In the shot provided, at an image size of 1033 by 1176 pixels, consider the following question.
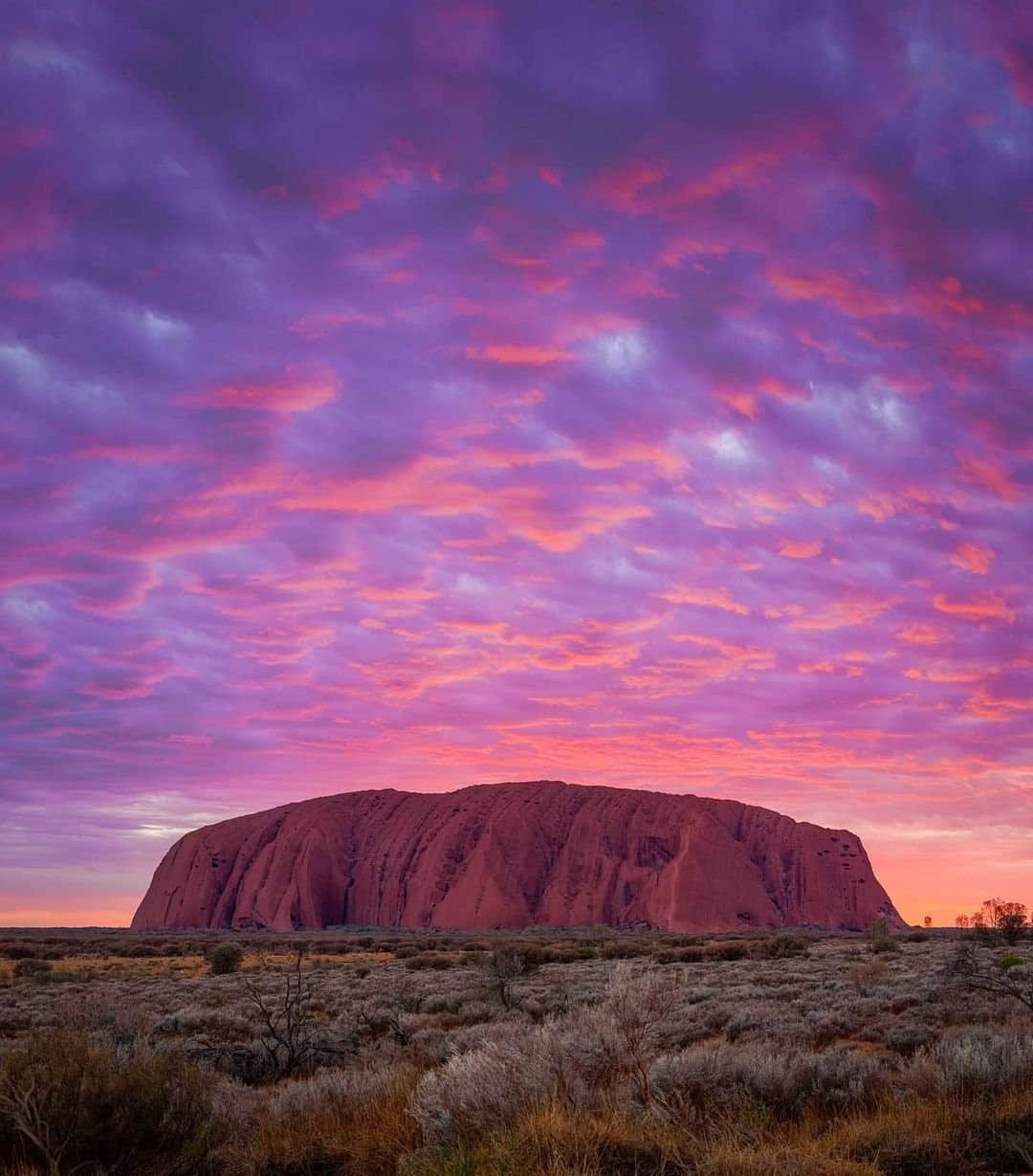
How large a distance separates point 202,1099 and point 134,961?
4225 centimetres

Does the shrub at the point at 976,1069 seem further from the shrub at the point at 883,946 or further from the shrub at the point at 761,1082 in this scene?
the shrub at the point at 883,946

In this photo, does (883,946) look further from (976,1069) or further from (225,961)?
(976,1069)

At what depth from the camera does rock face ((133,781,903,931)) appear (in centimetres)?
10012

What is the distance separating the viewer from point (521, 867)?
107 m

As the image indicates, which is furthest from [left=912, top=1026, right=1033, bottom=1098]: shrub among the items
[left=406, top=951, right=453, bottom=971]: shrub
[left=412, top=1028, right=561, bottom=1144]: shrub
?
[left=406, top=951, right=453, bottom=971]: shrub

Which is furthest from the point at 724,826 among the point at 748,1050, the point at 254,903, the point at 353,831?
the point at 748,1050

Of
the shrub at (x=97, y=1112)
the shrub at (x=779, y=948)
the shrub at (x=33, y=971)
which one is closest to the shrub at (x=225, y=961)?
the shrub at (x=33, y=971)

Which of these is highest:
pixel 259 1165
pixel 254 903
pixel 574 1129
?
pixel 574 1129

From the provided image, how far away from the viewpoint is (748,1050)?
10.5m

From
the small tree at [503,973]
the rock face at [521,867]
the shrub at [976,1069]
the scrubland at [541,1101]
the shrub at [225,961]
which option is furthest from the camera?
the rock face at [521,867]

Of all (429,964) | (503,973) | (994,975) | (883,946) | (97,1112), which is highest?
(97,1112)

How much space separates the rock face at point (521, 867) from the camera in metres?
100

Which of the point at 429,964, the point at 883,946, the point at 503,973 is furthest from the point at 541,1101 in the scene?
the point at 883,946

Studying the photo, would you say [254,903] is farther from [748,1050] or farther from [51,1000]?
[748,1050]
